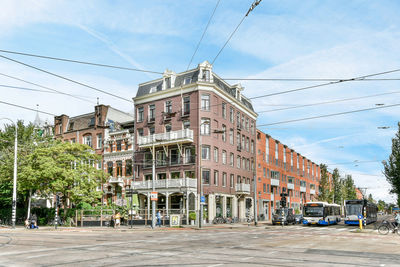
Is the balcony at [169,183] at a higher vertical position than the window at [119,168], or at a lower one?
lower

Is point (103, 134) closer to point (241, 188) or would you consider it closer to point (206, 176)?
point (206, 176)

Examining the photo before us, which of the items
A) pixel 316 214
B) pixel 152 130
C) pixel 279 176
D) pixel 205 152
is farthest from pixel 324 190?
pixel 152 130

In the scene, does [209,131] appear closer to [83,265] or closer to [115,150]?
[115,150]

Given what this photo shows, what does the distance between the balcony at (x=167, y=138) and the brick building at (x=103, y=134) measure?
373 centimetres

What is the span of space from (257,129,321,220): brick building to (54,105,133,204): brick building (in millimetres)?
21974

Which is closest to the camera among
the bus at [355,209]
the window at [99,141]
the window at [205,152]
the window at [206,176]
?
the bus at [355,209]

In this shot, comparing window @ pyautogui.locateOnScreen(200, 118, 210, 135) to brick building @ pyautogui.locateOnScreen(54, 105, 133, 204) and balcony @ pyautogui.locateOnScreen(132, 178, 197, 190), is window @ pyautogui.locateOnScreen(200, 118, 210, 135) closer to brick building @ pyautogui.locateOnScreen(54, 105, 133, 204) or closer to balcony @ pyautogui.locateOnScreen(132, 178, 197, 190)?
balcony @ pyautogui.locateOnScreen(132, 178, 197, 190)

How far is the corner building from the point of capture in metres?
44.9

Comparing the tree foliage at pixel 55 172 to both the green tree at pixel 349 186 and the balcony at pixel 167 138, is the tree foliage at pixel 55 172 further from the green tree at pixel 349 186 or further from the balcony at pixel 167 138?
the green tree at pixel 349 186

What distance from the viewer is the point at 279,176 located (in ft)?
237

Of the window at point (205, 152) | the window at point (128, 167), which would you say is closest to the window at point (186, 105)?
the window at point (205, 152)

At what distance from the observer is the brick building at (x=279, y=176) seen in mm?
64062

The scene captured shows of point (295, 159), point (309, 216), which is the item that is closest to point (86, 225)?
point (309, 216)

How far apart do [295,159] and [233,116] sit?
123 ft
